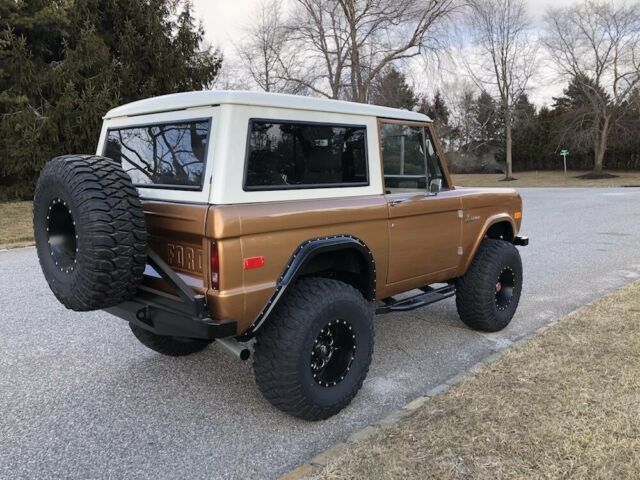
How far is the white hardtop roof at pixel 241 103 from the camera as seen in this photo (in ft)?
9.74

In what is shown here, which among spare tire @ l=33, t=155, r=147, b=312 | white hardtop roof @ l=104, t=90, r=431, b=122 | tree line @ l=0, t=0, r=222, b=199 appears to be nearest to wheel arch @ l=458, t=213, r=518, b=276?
white hardtop roof @ l=104, t=90, r=431, b=122

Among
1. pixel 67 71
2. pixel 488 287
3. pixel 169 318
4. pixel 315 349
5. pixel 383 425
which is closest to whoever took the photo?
pixel 169 318

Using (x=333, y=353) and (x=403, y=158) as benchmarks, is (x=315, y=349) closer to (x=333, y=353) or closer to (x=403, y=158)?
(x=333, y=353)

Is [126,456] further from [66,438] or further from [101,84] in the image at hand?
[101,84]

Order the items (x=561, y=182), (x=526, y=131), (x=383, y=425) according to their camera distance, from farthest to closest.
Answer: (x=526, y=131)
(x=561, y=182)
(x=383, y=425)

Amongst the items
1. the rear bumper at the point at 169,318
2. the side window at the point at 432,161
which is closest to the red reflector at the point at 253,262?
the rear bumper at the point at 169,318

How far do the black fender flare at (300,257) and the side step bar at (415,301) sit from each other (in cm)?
70

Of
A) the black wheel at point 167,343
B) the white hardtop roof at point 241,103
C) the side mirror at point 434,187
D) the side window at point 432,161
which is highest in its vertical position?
the white hardtop roof at point 241,103

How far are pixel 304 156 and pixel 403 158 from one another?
1124 mm

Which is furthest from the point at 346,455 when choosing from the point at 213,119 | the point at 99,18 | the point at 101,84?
the point at 99,18

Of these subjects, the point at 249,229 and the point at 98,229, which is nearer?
the point at 98,229

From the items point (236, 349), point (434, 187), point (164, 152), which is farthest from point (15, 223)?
point (434, 187)

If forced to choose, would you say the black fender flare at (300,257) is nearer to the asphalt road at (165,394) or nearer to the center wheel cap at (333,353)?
the center wheel cap at (333,353)

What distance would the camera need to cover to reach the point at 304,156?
3.35 metres
